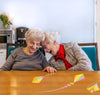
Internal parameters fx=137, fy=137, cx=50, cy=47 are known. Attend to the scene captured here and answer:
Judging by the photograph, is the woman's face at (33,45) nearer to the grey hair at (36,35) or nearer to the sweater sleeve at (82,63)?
the grey hair at (36,35)

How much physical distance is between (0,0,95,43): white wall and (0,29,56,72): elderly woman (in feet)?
9.96

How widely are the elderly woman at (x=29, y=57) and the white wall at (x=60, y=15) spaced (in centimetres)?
303

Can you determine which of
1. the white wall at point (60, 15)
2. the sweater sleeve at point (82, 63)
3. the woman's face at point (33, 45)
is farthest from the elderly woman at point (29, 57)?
the white wall at point (60, 15)

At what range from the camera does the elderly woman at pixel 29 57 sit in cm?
138

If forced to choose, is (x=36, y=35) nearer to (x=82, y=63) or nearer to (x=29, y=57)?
(x=29, y=57)

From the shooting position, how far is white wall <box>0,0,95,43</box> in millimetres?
4461

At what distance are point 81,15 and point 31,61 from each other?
3490 millimetres

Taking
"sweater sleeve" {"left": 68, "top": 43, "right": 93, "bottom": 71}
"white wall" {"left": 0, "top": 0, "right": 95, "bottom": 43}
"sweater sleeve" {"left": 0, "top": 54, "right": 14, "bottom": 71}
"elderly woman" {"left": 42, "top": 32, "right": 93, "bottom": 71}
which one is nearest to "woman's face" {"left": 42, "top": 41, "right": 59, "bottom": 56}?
"elderly woman" {"left": 42, "top": 32, "right": 93, "bottom": 71}

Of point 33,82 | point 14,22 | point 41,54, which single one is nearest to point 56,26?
point 14,22

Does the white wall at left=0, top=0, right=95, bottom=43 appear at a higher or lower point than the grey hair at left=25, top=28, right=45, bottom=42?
higher

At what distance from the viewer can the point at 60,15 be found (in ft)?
14.7

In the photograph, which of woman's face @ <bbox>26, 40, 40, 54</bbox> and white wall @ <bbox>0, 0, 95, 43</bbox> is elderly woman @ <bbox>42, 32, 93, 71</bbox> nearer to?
woman's face @ <bbox>26, 40, 40, 54</bbox>

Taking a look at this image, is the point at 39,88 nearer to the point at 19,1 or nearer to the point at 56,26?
the point at 56,26

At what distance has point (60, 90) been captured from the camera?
0.74 m
